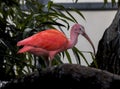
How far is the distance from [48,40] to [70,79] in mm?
320

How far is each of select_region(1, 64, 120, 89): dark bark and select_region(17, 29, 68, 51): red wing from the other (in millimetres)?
204

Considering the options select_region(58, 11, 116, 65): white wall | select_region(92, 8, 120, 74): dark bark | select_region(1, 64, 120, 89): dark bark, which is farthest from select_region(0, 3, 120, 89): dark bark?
select_region(58, 11, 116, 65): white wall

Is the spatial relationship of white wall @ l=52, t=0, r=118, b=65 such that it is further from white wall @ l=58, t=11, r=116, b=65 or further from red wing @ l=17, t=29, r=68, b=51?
red wing @ l=17, t=29, r=68, b=51

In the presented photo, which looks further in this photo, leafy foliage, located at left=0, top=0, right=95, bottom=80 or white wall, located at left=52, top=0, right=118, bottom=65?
white wall, located at left=52, top=0, right=118, bottom=65

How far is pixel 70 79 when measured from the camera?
0.97 meters

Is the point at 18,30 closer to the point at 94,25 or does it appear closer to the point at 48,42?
the point at 48,42

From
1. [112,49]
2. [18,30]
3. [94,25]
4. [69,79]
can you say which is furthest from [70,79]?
[94,25]

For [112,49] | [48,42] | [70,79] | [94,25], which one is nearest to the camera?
[70,79]

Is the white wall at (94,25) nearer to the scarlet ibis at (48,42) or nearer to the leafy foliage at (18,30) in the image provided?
the leafy foliage at (18,30)

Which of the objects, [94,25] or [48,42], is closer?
[48,42]

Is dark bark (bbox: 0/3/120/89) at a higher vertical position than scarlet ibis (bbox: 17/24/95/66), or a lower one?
lower

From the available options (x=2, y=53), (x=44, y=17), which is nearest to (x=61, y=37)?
(x=2, y=53)

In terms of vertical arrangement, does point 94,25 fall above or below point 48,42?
below

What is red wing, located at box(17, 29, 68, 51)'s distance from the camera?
1216 mm
